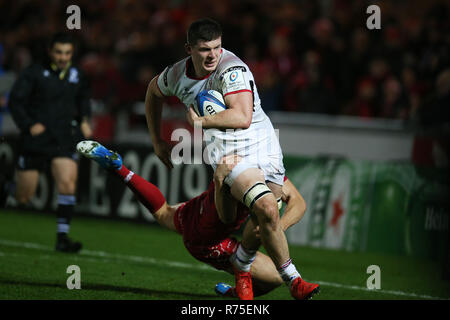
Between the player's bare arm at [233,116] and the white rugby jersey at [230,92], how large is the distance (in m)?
0.06

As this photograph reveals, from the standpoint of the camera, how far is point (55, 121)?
373 inches

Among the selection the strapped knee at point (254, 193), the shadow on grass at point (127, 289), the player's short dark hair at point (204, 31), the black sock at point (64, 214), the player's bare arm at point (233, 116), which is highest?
the player's short dark hair at point (204, 31)

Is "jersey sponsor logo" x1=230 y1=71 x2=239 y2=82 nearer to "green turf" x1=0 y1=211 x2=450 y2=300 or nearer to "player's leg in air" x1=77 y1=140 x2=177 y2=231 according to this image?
Answer: "player's leg in air" x1=77 y1=140 x2=177 y2=231

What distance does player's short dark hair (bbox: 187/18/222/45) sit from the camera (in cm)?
599

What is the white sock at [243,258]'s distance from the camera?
21.0 feet

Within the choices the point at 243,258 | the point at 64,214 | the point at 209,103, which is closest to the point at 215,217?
the point at 243,258

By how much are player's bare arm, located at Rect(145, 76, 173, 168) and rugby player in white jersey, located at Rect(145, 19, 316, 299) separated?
0.03 meters

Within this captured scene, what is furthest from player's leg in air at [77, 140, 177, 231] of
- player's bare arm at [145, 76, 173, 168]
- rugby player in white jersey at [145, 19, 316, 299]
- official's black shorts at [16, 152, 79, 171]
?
official's black shorts at [16, 152, 79, 171]

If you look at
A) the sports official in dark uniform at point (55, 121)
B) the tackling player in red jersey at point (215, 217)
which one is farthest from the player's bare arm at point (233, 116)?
the sports official in dark uniform at point (55, 121)

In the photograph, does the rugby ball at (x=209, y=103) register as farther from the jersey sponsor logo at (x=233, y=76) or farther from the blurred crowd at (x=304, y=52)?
the blurred crowd at (x=304, y=52)

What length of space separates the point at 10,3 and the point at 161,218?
48.9ft

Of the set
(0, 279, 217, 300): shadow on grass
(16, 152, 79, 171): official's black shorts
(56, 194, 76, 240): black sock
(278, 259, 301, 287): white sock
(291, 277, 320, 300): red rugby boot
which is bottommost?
(0, 279, 217, 300): shadow on grass

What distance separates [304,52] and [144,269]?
697 cm
